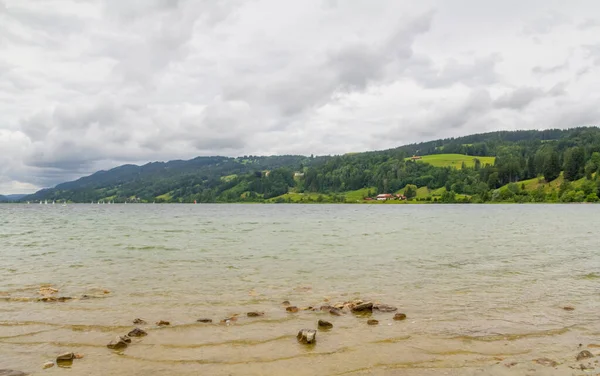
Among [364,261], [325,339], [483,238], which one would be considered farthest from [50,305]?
[483,238]

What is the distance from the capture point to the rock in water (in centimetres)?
1355

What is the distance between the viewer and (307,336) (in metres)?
13.6

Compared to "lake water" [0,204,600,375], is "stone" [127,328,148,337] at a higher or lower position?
higher

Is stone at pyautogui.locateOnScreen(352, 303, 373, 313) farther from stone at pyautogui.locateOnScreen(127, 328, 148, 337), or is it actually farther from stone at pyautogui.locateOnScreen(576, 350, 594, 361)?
stone at pyautogui.locateOnScreen(127, 328, 148, 337)

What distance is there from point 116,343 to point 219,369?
3906 millimetres

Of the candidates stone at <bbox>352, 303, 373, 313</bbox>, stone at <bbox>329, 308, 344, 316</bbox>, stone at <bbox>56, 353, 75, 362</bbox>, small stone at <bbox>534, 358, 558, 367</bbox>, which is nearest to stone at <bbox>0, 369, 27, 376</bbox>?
stone at <bbox>56, 353, 75, 362</bbox>

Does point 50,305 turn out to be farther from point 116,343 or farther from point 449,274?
point 449,274

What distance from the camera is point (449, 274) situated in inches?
1039

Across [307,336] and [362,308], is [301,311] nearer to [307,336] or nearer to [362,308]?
[362,308]

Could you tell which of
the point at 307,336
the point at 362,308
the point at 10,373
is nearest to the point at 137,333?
the point at 10,373

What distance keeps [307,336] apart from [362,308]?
179 inches

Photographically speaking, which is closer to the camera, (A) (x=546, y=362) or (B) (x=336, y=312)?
(A) (x=546, y=362)

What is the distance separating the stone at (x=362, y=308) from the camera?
17.5 meters

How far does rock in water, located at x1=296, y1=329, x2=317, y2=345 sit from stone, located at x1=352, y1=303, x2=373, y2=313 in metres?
3.90
